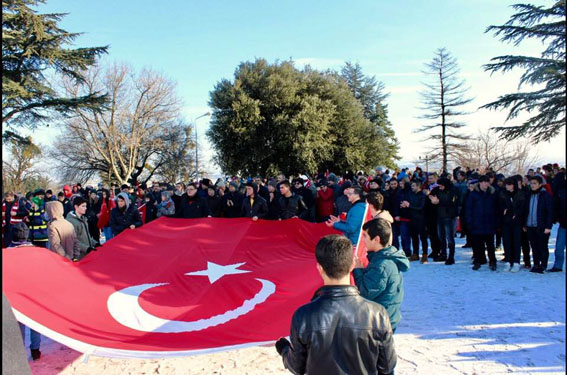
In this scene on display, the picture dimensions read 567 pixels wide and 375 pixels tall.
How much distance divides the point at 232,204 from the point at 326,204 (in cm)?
264

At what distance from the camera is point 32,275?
5105mm

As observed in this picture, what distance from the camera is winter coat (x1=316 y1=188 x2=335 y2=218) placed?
38.1 ft

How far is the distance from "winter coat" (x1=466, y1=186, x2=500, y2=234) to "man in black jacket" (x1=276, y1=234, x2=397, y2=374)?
25.1 ft

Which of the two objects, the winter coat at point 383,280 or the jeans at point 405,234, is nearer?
the winter coat at point 383,280

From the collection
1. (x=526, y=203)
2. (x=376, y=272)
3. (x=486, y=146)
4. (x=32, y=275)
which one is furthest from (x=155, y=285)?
(x=486, y=146)

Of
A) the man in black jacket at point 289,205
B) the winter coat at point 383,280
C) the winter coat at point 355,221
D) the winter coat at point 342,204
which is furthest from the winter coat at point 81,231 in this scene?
the winter coat at point 342,204

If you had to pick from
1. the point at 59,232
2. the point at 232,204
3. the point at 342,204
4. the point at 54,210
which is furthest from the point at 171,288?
the point at 232,204

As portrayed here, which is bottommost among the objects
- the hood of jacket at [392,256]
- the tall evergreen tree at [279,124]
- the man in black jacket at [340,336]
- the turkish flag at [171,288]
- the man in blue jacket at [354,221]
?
the turkish flag at [171,288]

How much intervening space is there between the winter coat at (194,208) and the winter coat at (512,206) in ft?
22.2

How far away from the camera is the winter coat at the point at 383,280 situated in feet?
11.4

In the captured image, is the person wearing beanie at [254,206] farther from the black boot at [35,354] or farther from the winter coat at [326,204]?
the black boot at [35,354]

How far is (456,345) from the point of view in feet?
17.5

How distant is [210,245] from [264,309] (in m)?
2.71

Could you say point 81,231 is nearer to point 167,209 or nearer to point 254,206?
point 167,209
